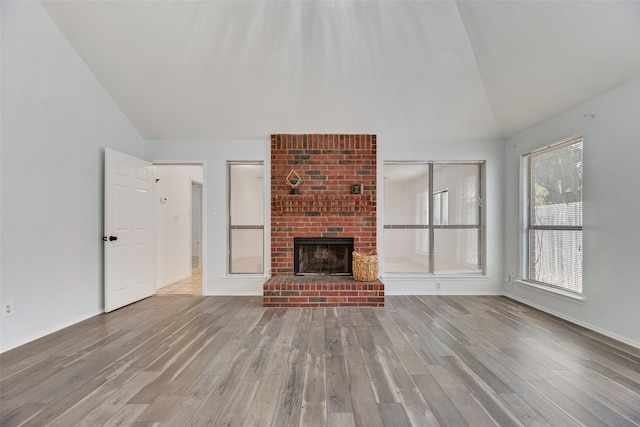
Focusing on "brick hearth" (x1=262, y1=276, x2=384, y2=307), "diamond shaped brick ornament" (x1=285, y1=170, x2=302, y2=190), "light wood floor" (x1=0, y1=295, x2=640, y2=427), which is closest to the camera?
"light wood floor" (x1=0, y1=295, x2=640, y2=427)

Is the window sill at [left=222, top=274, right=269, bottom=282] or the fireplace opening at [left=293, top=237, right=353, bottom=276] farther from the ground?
the fireplace opening at [left=293, top=237, right=353, bottom=276]

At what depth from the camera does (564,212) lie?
337cm

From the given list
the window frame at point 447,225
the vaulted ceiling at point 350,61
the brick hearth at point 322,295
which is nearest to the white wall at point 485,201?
the window frame at point 447,225

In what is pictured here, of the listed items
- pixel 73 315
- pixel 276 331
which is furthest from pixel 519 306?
pixel 73 315

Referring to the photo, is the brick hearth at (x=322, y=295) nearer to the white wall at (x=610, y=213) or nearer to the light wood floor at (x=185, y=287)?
the light wood floor at (x=185, y=287)

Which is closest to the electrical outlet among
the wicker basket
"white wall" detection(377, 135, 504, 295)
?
the wicker basket

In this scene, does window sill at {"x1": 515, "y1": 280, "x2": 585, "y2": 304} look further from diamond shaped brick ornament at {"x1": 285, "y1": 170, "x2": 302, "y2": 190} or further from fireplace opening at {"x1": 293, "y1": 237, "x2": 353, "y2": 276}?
diamond shaped brick ornament at {"x1": 285, "y1": 170, "x2": 302, "y2": 190}

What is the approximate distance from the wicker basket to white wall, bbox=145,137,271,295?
4.56 ft

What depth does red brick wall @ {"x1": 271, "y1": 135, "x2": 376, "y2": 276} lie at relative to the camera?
14.1 ft

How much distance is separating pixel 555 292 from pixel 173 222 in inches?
234

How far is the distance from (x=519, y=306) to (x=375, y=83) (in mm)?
3573

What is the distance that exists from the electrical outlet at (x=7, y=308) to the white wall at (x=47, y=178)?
34 mm

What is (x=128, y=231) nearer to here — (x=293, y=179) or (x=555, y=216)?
(x=293, y=179)

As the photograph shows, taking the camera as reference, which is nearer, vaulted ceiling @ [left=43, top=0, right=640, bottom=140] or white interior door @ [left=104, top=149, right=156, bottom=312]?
vaulted ceiling @ [left=43, top=0, right=640, bottom=140]
